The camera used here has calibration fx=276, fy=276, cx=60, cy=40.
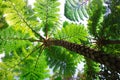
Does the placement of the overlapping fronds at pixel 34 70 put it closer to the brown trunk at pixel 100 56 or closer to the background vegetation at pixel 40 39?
the background vegetation at pixel 40 39

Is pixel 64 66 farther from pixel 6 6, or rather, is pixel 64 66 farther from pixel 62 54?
pixel 6 6

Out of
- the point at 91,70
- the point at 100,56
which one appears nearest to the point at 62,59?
the point at 91,70

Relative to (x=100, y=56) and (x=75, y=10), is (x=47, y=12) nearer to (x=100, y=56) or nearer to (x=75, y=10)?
(x=75, y=10)

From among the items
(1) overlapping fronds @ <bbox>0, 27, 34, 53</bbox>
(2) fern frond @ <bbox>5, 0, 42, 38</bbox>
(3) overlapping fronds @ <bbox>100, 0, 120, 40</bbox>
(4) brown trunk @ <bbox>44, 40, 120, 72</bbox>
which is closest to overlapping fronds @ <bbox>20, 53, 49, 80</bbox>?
(1) overlapping fronds @ <bbox>0, 27, 34, 53</bbox>

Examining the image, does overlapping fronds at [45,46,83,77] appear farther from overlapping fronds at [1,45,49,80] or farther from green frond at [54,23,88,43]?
green frond at [54,23,88,43]

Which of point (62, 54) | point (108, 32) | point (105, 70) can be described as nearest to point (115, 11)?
point (108, 32)

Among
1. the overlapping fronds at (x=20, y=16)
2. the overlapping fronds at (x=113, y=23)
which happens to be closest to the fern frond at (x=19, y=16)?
the overlapping fronds at (x=20, y=16)

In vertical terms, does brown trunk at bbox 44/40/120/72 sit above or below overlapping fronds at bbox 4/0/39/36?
below

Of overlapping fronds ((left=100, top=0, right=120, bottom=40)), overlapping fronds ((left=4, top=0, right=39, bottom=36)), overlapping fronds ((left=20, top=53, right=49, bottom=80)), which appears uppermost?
overlapping fronds ((left=4, top=0, right=39, bottom=36))

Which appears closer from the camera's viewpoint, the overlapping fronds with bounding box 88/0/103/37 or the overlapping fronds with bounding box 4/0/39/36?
the overlapping fronds with bounding box 88/0/103/37
